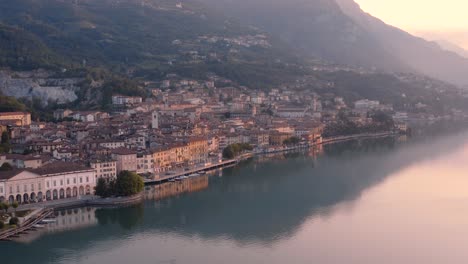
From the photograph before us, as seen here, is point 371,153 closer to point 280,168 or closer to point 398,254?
point 280,168

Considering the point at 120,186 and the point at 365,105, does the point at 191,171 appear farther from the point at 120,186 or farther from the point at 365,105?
the point at 365,105

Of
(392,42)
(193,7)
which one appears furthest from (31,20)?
(392,42)

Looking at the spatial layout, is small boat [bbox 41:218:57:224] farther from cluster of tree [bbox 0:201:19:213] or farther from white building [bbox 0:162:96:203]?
white building [bbox 0:162:96:203]

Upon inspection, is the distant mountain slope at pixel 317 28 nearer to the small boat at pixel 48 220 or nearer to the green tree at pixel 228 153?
the green tree at pixel 228 153

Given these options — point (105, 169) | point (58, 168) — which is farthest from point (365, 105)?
point (58, 168)

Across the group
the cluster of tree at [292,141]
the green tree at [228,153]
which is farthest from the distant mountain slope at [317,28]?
the green tree at [228,153]

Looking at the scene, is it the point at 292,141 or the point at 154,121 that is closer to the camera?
the point at 154,121
